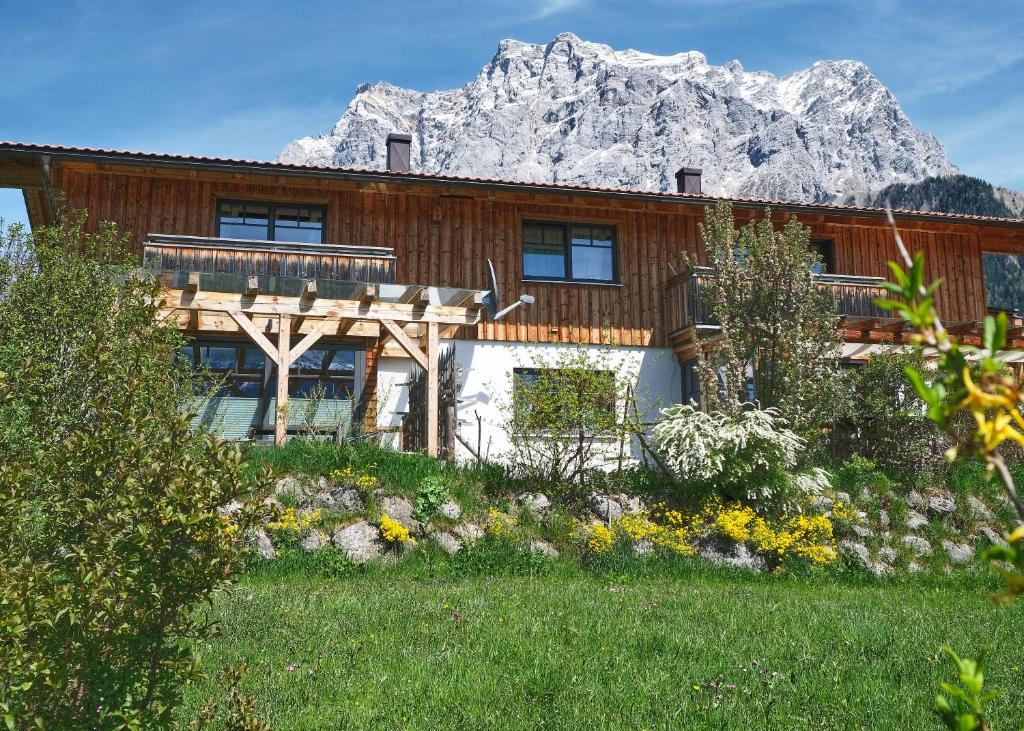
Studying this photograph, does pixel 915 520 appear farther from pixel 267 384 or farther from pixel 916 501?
pixel 267 384

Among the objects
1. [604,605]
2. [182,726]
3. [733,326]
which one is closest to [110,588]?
[182,726]

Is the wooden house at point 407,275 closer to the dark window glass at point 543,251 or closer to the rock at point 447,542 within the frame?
the dark window glass at point 543,251

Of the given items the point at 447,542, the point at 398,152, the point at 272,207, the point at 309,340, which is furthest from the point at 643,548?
the point at 398,152

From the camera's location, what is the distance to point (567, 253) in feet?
61.2

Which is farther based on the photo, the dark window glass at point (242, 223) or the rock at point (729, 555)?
the dark window glass at point (242, 223)

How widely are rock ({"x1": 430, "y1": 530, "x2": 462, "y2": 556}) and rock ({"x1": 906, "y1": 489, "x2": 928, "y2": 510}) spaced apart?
7182 mm

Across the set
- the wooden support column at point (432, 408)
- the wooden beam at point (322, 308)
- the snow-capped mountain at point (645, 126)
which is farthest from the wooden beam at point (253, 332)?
the snow-capped mountain at point (645, 126)

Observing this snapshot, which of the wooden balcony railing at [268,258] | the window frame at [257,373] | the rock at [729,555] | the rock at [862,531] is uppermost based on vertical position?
the wooden balcony railing at [268,258]

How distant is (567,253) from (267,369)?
21.3 feet

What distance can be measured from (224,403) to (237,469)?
13061mm

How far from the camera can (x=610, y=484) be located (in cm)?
1350

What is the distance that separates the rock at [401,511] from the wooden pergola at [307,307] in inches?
80.3

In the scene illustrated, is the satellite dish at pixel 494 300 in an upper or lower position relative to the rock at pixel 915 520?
upper

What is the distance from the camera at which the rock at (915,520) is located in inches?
535
